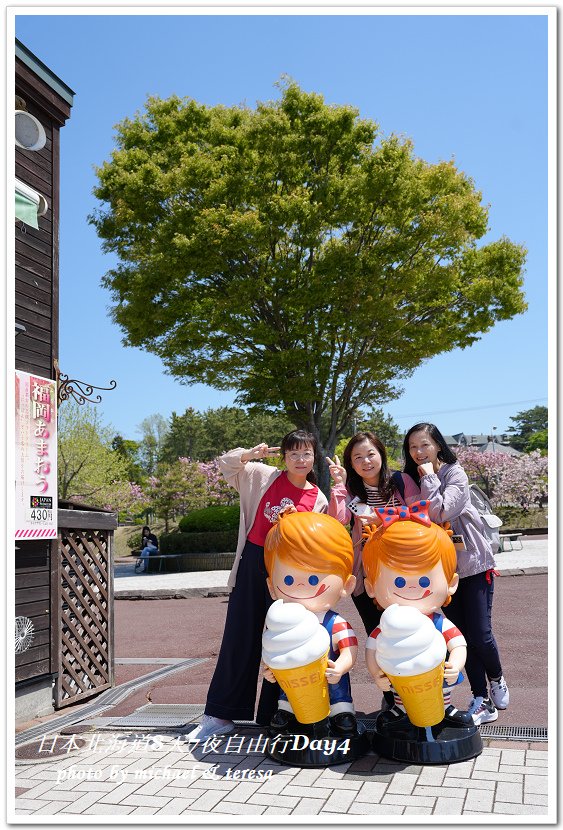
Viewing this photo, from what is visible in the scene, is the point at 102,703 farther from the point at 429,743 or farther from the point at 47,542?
the point at 429,743

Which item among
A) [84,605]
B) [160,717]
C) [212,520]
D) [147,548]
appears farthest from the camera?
[147,548]

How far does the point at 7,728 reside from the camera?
350 centimetres

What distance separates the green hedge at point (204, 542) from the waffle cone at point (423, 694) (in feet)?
54.0

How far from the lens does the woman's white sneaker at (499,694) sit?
4.97 metres

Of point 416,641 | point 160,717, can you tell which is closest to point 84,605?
point 160,717

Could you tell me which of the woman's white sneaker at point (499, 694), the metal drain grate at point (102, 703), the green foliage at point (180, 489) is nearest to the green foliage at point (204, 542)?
the green foliage at point (180, 489)

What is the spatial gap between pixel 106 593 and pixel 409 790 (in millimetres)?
3949

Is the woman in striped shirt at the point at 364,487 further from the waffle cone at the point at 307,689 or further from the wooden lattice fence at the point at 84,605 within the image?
the wooden lattice fence at the point at 84,605

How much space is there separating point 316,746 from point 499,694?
1.57m

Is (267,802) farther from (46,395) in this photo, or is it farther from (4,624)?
(46,395)

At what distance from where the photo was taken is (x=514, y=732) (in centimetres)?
461

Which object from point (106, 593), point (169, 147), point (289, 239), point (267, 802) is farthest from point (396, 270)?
point (267, 802)

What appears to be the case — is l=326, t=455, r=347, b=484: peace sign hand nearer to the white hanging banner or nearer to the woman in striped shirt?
the woman in striped shirt

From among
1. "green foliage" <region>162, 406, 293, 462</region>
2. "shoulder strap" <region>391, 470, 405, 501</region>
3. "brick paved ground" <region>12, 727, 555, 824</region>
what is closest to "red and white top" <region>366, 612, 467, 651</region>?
"brick paved ground" <region>12, 727, 555, 824</region>
